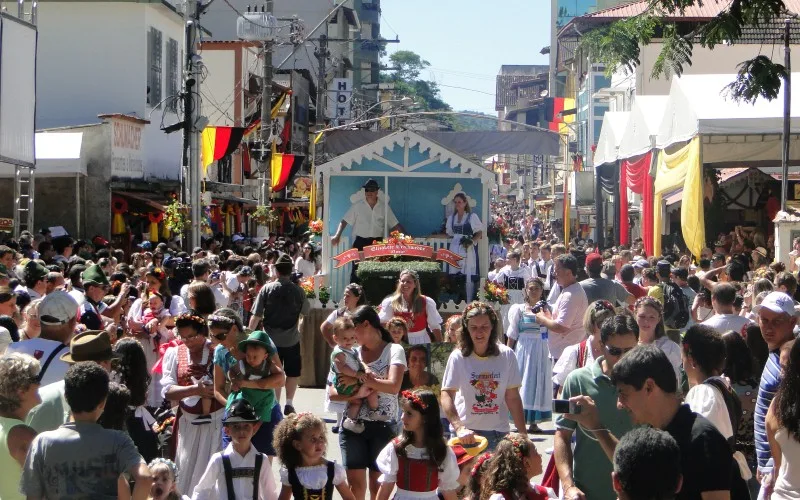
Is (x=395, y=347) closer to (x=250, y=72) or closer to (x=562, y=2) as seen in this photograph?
(x=250, y=72)

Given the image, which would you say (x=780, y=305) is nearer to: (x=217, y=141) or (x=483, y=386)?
(x=483, y=386)

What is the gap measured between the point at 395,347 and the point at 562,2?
109 metres

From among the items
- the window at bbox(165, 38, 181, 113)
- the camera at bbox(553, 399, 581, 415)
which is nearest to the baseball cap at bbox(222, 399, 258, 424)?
the camera at bbox(553, 399, 581, 415)

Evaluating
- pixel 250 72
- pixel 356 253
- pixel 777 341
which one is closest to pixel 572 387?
pixel 777 341

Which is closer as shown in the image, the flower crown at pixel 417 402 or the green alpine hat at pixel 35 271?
the flower crown at pixel 417 402

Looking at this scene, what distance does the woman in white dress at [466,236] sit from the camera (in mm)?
17484

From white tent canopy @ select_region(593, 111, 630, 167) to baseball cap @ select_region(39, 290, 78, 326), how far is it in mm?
17997

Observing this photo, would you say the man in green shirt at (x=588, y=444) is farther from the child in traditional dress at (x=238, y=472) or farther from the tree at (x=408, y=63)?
the tree at (x=408, y=63)

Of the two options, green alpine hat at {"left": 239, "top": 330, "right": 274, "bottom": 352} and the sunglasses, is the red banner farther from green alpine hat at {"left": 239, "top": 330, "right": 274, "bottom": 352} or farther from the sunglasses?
the sunglasses

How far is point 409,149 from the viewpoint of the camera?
1831 centimetres

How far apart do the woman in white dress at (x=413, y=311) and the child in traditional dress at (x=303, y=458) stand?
4920 mm

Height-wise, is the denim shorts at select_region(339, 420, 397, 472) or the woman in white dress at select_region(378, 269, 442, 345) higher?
the woman in white dress at select_region(378, 269, 442, 345)

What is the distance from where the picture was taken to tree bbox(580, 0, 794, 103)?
310 inches

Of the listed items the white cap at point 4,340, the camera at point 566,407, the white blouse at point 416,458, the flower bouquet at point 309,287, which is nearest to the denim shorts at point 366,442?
the white blouse at point 416,458
